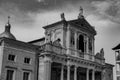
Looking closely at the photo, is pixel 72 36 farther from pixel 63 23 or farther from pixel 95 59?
pixel 95 59

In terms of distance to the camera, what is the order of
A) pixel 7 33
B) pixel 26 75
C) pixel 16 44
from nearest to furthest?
pixel 16 44, pixel 26 75, pixel 7 33

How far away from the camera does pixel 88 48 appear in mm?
47000

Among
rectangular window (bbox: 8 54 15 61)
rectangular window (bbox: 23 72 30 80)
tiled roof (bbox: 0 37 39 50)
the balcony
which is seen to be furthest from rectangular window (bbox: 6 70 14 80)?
the balcony

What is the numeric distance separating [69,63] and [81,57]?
3.69 meters

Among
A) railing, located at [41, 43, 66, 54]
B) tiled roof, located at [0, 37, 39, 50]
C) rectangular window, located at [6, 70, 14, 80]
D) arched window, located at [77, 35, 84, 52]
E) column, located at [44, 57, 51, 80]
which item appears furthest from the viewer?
arched window, located at [77, 35, 84, 52]

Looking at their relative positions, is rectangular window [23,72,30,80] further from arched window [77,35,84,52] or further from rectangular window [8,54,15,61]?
arched window [77,35,84,52]

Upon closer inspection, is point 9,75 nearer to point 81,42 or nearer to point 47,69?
point 47,69

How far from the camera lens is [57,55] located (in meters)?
39.6

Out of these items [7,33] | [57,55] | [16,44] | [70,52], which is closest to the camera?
[16,44]

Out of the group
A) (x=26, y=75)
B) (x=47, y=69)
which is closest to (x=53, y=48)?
(x=47, y=69)

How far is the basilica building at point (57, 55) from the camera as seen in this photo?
35.4 meters

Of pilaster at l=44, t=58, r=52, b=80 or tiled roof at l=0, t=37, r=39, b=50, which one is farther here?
pilaster at l=44, t=58, r=52, b=80

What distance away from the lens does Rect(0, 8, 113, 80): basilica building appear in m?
35.4

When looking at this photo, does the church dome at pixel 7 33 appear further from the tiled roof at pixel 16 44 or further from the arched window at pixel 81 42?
the arched window at pixel 81 42
